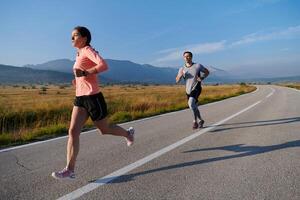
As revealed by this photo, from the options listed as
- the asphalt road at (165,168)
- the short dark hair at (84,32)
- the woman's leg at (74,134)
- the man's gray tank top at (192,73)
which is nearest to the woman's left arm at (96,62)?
the short dark hair at (84,32)

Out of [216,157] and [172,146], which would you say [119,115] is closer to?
[172,146]

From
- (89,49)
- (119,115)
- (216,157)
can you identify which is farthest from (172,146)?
(119,115)

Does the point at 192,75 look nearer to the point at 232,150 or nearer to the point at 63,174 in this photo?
the point at 232,150

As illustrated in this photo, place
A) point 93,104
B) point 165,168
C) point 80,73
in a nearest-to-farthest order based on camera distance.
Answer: point 80,73
point 93,104
point 165,168

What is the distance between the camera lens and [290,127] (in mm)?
8773

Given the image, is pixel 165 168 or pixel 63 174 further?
pixel 165 168

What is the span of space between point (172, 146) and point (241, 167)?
1.83 metres

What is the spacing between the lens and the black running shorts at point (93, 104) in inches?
170

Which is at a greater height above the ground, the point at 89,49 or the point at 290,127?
the point at 89,49

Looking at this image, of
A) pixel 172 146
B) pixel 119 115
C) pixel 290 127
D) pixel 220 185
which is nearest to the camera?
pixel 220 185

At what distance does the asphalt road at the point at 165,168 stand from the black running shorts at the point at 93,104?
807mm

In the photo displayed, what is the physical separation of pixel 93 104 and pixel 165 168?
1362 millimetres

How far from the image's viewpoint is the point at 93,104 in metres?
4.32

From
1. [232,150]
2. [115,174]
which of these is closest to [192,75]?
[232,150]
